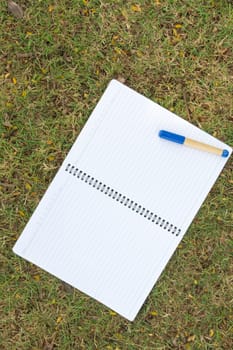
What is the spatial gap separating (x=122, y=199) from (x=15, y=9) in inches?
26.2

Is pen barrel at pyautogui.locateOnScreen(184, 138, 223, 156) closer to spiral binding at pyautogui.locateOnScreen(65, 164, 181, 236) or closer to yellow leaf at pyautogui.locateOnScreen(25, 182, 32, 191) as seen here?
spiral binding at pyautogui.locateOnScreen(65, 164, 181, 236)

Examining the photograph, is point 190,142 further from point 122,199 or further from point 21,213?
point 21,213

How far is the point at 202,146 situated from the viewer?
4.62 feet

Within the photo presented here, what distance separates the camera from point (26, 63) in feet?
4.69

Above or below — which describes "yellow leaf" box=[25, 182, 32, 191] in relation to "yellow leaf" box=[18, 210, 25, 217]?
Result: above

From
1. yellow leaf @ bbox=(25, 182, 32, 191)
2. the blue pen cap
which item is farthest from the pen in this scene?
yellow leaf @ bbox=(25, 182, 32, 191)

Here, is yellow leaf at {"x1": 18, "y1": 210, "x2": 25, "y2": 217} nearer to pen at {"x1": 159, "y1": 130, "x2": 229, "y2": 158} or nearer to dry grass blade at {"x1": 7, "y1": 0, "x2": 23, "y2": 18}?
pen at {"x1": 159, "y1": 130, "x2": 229, "y2": 158}

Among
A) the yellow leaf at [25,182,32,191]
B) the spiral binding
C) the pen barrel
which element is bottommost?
the yellow leaf at [25,182,32,191]

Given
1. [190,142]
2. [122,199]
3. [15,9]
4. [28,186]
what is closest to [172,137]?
[190,142]

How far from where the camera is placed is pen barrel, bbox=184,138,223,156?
1402 millimetres

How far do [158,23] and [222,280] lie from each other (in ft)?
2.72

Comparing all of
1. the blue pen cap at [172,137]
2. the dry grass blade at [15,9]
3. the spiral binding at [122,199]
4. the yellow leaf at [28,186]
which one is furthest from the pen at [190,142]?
the dry grass blade at [15,9]

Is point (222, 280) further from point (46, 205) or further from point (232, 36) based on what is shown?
point (232, 36)

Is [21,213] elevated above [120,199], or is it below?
below
